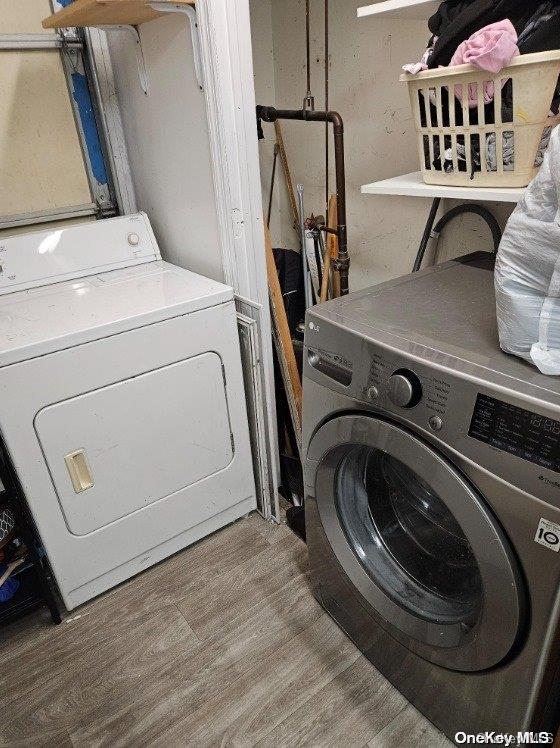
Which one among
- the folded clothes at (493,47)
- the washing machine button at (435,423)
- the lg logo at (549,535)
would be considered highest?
the folded clothes at (493,47)

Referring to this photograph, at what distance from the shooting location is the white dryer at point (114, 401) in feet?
4.45

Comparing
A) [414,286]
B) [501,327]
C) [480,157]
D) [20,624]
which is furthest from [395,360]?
[20,624]

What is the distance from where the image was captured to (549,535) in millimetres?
798

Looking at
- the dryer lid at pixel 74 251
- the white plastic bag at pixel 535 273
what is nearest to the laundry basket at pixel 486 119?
the white plastic bag at pixel 535 273

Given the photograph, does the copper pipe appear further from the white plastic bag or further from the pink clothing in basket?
the white plastic bag

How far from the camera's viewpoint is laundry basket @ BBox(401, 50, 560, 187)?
991 mm

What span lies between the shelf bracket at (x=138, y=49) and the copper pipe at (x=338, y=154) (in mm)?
401

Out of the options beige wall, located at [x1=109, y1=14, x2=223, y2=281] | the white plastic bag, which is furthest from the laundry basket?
beige wall, located at [x1=109, y1=14, x2=223, y2=281]

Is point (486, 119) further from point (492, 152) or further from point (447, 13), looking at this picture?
point (447, 13)

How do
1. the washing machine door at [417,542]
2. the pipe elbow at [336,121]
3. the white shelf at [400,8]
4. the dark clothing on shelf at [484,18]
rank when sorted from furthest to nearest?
the pipe elbow at [336,121] → the white shelf at [400,8] → the dark clothing on shelf at [484,18] → the washing machine door at [417,542]

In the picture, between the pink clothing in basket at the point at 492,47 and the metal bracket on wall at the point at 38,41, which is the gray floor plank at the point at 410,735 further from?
the metal bracket on wall at the point at 38,41

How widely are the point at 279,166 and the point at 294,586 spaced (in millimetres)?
1754

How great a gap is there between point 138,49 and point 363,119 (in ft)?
2.64

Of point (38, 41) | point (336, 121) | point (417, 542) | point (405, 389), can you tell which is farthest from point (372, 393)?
point (38, 41)
